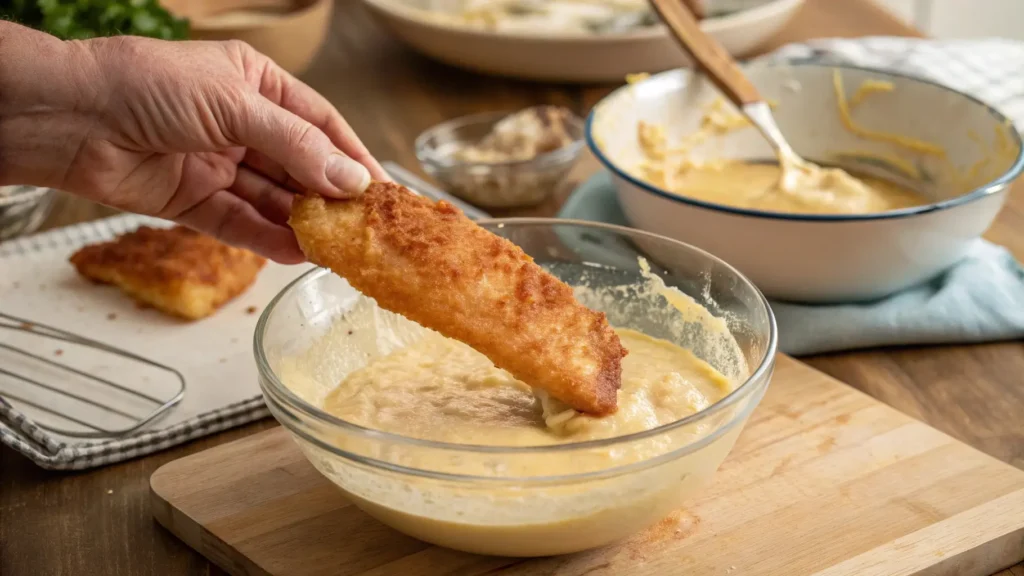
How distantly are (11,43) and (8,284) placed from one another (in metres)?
0.82

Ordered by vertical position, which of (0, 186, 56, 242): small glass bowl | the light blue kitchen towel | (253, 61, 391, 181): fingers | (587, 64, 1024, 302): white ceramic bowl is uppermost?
(253, 61, 391, 181): fingers

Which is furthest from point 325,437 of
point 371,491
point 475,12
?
point 475,12

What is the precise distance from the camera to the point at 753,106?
94.3 inches

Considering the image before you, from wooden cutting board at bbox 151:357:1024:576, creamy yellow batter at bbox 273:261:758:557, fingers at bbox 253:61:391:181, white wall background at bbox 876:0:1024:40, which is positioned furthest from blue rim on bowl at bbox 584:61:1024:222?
white wall background at bbox 876:0:1024:40

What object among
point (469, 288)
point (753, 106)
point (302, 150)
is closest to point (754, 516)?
point (469, 288)

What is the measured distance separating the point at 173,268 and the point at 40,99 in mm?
556

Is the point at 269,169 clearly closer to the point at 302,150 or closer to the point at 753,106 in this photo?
the point at 302,150

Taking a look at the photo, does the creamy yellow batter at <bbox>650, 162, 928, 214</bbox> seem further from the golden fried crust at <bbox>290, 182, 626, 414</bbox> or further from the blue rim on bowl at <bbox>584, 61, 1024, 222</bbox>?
the golden fried crust at <bbox>290, 182, 626, 414</bbox>

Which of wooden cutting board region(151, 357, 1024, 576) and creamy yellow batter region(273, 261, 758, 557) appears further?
wooden cutting board region(151, 357, 1024, 576)

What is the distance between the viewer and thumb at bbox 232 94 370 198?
4.94 feet

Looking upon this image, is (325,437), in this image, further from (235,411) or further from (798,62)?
(798,62)

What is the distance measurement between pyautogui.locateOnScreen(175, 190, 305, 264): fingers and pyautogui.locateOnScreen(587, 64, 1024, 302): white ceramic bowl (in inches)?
27.0

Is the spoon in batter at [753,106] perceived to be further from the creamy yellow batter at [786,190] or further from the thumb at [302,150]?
the thumb at [302,150]

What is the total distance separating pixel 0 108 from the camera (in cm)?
156
